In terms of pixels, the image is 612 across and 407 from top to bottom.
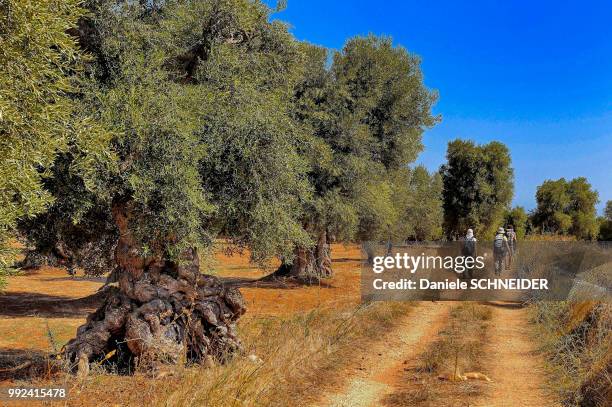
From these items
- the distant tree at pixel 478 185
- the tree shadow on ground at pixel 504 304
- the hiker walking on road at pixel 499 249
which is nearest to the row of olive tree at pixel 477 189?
the distant tree at pixel 478 185

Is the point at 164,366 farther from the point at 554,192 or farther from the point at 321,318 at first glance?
the point at 554,192

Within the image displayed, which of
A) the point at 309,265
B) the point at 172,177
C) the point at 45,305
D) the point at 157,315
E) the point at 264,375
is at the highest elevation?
the point at 172,177

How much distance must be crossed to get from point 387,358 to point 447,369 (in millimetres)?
1888

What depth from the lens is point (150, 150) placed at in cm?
1123

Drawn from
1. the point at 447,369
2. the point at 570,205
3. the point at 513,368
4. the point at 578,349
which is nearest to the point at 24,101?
the point at 447,369

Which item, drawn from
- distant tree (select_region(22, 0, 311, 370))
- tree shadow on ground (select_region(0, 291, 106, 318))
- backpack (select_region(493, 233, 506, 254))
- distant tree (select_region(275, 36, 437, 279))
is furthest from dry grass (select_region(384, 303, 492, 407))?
tree shadow on ground (select_region(0, 291, 106, 318))

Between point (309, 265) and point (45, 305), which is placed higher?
point (309, 265)

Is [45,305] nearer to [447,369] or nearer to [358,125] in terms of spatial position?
[358,125]

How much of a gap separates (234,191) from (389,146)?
1796 centimetres

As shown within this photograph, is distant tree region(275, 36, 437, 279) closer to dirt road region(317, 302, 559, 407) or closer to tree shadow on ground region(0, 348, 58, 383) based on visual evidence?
dirt road region(317, 302, 559, 407)

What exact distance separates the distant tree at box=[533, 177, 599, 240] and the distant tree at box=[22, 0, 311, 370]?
63.0 metres

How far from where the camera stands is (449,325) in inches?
720

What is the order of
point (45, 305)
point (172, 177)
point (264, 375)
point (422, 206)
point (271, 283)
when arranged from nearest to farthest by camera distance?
point (264, 375), point (172, 177), point (45, 305), point (271, 283), point (422, 206)

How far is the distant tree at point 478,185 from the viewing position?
58.8 m
